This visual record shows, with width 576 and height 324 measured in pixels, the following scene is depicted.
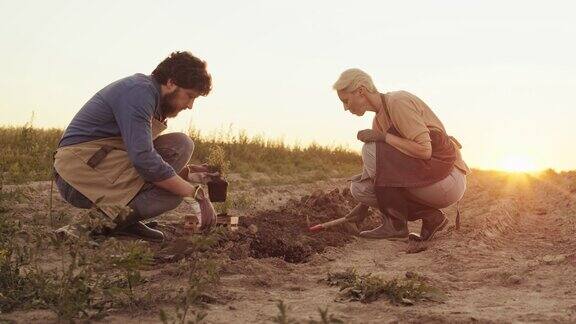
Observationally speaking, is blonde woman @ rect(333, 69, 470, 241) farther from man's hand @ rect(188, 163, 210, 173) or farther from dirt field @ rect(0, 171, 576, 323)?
man's hand @ rect(188, 163, 210, 173)

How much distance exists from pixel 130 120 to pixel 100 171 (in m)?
0.67

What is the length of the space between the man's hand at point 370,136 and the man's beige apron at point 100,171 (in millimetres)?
2037

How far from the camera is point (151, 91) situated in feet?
18.3

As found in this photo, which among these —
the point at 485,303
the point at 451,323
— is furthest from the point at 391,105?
the point at 451,323

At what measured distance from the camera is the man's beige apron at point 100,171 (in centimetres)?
579

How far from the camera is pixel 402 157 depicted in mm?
6664

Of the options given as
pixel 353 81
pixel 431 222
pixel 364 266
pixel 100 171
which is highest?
pixel 353 81

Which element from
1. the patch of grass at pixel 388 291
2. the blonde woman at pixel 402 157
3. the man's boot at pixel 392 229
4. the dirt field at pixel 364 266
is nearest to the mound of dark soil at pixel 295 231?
the dirt field at pixel 364 266

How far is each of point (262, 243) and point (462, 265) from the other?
66.1 inches

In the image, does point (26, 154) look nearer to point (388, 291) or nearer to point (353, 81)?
point (353, 81)

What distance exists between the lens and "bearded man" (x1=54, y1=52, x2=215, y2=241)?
17.8 ft

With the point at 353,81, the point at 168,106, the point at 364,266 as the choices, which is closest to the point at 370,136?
the point at 353,81

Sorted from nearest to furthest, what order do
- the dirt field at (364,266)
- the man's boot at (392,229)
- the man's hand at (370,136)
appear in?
the dirt field at (364,266) < the man's hand at (370,136) < the man's boot at (392,229)

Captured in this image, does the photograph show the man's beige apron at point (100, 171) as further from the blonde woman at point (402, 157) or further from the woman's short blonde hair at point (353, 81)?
the blonde woman at point (402, 157)
